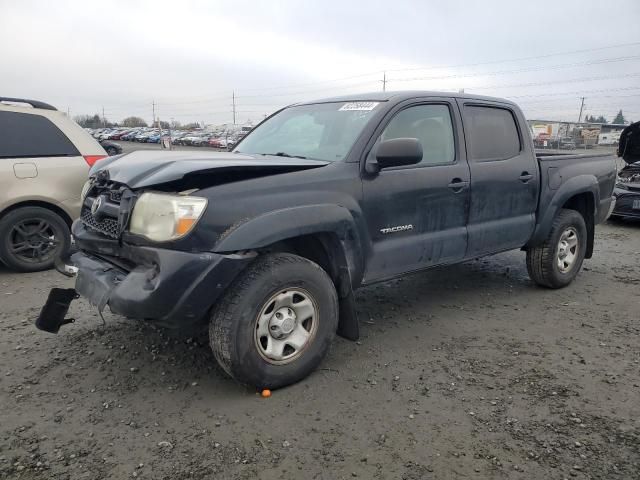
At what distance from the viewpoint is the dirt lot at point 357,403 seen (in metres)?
2.40

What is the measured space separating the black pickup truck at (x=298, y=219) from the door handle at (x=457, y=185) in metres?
0.01

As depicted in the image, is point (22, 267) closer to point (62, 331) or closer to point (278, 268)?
point (62, 331)

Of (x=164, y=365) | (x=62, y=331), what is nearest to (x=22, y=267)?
(x=62, y=331)

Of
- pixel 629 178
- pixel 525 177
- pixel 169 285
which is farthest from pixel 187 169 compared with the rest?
pixel 629 178

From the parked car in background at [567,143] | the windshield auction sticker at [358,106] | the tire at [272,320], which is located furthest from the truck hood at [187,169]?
the parked car in background at [567,143]

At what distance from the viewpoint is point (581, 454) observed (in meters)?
2.46

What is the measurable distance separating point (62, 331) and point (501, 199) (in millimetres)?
3739

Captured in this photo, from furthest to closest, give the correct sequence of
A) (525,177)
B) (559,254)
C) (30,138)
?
(30,138) < (559,254) < (525,177)

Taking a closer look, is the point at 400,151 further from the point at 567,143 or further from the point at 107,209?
the point at 567,143

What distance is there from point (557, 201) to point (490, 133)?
3.41ft

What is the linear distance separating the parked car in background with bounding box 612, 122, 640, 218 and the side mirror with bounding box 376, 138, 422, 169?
7.12m

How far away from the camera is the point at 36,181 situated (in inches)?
210

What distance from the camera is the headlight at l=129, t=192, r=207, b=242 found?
8.78 ft

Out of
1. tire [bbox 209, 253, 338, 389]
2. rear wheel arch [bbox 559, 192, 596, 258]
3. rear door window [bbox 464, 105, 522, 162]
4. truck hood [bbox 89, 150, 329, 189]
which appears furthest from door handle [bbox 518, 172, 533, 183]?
tire [bbox 209, 253, 338, 389]
